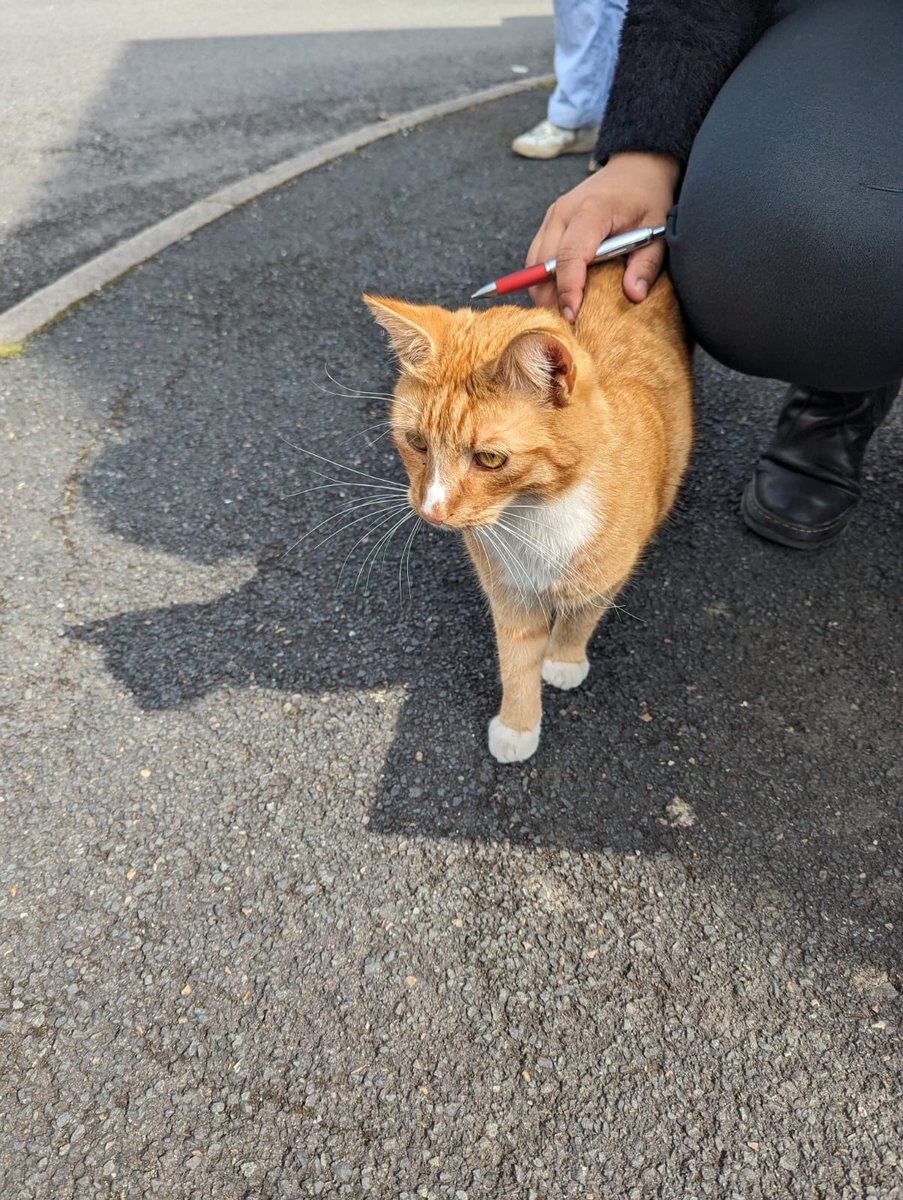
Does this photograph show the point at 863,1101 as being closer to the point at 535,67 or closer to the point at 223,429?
the point at 223,429

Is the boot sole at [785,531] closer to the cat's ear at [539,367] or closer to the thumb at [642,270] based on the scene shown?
the thumb at [642,270]

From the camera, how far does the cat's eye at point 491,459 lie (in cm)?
152

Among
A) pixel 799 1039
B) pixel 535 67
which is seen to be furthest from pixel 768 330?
pixel 535 67

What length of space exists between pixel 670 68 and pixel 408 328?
3.39 ft

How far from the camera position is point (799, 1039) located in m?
1.48

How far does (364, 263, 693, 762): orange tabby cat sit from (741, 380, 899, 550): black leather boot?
0.54 m

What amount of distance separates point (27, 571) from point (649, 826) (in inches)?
68.1

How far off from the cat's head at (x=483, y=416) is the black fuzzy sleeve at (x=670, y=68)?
2.52ft

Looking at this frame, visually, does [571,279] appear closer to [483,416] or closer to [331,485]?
[483,416]

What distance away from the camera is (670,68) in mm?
2016

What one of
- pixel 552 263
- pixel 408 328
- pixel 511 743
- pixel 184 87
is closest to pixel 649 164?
pixel 552 263

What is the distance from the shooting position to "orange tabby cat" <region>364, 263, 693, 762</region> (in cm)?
152

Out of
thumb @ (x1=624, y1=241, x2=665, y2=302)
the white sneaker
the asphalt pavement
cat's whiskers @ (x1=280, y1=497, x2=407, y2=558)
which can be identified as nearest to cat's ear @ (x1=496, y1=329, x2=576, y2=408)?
thumb @ (x1=624, y1=241, x2=665, y2=302)

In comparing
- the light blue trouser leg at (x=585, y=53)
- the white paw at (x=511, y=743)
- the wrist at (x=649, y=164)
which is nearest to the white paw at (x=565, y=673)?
the white paw at (x=511, y=743)
